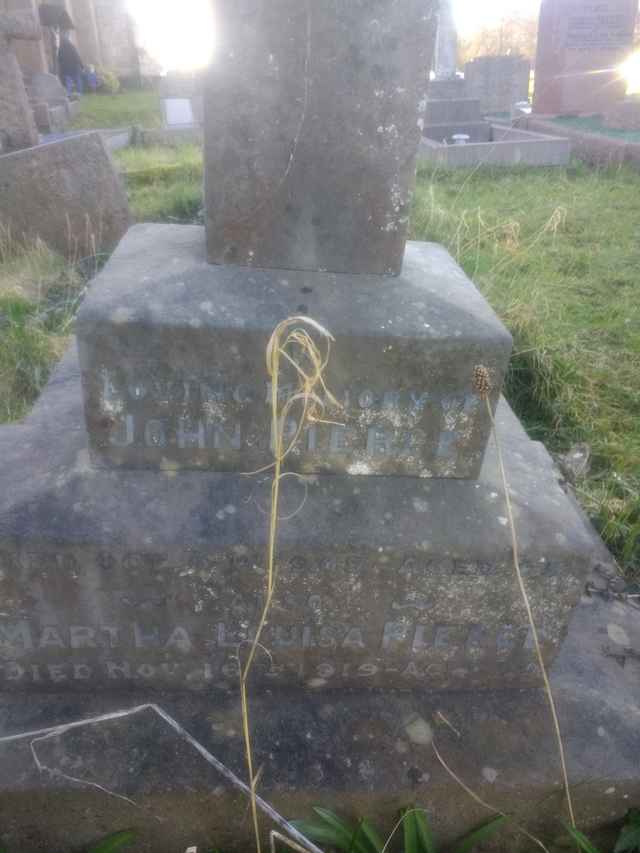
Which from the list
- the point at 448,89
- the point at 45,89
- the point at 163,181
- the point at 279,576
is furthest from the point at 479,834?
the point at 448,89

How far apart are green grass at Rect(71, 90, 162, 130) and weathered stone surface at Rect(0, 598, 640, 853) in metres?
14.0

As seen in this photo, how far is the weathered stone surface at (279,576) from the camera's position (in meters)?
1.45

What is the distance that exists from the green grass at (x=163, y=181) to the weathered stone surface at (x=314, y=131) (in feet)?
15.8

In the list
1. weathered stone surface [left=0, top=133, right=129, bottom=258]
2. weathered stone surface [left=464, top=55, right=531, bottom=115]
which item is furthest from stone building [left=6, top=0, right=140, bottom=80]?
weathered stone surface [left=0, top=133, right=129, bottom=258]

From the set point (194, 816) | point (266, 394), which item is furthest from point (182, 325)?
point (194, 816)

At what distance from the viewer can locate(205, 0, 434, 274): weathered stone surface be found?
1350 millimetres

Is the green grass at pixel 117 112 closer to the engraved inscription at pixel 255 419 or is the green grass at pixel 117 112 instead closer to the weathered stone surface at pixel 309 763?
the engraved inscription at pixel 255 419

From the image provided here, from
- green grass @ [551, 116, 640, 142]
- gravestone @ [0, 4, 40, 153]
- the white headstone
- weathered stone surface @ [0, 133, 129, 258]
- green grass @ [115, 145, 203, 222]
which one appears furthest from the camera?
the white headstone

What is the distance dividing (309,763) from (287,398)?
0.82m

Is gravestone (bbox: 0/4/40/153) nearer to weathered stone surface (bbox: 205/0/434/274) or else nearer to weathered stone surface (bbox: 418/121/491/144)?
weathered stone surface (bbox: 205/0/434/274)

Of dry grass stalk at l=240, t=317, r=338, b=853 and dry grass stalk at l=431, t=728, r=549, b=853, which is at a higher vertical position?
dry grass stalk at l=240, t=317, r=338, b=853

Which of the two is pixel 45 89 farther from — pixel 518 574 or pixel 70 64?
pixel 518 574

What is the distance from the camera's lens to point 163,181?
7.82m

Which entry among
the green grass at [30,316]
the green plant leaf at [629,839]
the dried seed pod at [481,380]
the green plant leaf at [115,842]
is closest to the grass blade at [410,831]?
the green plant leaf at [629,839]
